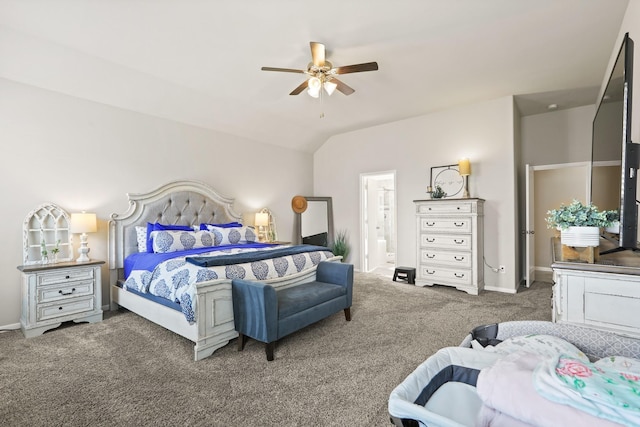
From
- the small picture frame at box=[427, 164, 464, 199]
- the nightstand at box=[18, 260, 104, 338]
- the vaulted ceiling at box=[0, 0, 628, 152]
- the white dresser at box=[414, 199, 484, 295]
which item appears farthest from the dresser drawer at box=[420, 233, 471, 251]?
the nightstand at box=[18, 260, 104, 338]

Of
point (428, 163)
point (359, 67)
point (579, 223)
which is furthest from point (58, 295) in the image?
point (428, 163)

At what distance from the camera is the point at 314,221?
20.4 ft

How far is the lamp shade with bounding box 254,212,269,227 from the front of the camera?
5105 millimetres

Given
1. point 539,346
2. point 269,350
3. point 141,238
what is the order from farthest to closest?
point 141,238, point 269,350, point 539,346

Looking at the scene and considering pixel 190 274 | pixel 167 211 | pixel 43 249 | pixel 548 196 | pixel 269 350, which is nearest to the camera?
pixel 269 350

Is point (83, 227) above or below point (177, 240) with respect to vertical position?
above

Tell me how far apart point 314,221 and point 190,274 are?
12.7ft

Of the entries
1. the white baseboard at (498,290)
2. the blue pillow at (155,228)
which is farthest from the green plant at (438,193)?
the blue pillow at (155,228)

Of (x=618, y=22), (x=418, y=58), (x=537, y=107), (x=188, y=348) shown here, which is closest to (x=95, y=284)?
(x=188, y=348)

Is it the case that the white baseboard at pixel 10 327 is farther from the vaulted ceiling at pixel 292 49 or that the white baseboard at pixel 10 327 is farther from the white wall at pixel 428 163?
the white wall at pixel 428 163

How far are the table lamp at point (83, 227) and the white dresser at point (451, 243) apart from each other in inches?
172

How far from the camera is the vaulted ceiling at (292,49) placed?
8.04 feet

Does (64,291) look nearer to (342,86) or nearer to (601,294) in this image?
(342,86)

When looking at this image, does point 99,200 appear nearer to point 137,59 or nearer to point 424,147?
point 137,59
